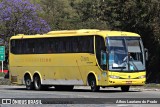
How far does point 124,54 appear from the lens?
2708 cm

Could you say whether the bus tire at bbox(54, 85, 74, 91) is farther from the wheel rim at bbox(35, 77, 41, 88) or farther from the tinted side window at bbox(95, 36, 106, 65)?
the tinted side window at bbox(95, 36, 106, 65)

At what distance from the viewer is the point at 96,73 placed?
2747 cm

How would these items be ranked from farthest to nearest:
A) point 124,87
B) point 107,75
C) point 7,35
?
point 7,35
point 124,87
point 107,75

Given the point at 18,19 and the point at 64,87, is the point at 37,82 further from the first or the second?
the point at 18,19

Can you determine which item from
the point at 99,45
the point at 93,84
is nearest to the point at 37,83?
the point at 93,84

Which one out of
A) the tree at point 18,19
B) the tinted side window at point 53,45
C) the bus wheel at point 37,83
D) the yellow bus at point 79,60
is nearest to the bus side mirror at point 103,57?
the yellow bus at point 79,60

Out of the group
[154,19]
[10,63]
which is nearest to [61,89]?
[10,63]

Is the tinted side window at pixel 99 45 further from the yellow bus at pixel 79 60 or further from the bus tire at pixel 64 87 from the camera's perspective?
the bus tire at pixel 64 87

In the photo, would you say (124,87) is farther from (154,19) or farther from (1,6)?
(1,6)

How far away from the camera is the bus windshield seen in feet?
88.4

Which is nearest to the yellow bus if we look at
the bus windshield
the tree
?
the bus windshield

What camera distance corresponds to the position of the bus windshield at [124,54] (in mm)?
26938

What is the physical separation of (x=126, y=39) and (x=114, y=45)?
866mm

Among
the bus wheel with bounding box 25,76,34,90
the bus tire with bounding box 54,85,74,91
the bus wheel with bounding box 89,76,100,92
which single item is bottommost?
the bus tire with bounding box 54,85,74,91
